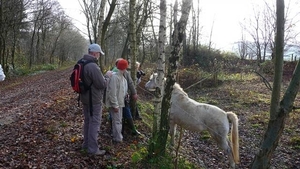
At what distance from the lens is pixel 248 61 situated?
1401 inches

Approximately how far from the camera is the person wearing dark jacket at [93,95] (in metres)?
5.61

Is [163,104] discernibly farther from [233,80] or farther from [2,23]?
[2,23]

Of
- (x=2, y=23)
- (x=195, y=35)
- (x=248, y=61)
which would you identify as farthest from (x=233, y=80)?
(x=2, y=23)

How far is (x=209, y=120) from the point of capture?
7344mm

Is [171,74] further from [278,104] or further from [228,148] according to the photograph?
[228,148]

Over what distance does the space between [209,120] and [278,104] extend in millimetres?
2631

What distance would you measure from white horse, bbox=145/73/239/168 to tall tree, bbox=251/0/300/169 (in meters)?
2.20

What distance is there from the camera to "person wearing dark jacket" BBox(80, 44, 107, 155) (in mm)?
5613

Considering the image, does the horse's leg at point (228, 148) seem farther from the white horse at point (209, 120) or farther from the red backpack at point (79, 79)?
the red backpack at point (79, 79)

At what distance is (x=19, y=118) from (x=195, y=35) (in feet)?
84.2

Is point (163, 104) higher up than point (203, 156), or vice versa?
point (163, 104)

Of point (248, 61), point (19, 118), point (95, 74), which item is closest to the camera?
point (95, 74)

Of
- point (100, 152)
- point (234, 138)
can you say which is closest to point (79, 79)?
point (100, 152)

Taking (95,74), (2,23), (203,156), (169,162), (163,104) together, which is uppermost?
(2,23)
